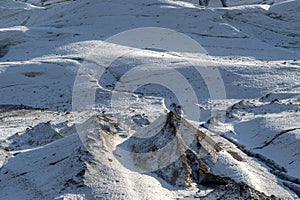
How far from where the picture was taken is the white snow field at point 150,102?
10.2 meters

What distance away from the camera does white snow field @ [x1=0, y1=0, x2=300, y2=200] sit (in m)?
10.2

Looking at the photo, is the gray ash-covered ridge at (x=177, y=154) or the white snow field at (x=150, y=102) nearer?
the white snow field at (x=150, y=102)

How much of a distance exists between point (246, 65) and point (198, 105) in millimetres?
4165

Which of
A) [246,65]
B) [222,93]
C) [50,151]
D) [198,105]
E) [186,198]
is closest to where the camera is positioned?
[186,198]

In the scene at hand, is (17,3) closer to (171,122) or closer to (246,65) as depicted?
(246,65)

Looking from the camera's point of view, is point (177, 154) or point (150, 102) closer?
point (177, 154)

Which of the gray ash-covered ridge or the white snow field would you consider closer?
the white snow field

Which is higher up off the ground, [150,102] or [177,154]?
[177,154]

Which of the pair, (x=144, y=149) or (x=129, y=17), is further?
(x=129, y=17)

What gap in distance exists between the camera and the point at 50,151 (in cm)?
1087

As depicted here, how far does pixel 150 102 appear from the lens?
1681cm

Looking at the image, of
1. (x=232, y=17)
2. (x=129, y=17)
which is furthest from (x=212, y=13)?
(x=129, y=17)

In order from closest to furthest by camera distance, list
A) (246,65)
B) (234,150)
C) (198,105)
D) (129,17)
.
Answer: (234,150) → (198,105) → (246,65) → (129,17)

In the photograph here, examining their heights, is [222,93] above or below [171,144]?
below
